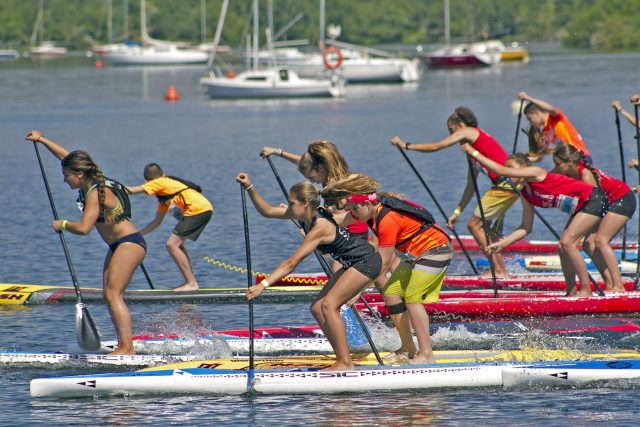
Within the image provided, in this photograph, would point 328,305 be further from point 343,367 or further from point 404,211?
point 404,211

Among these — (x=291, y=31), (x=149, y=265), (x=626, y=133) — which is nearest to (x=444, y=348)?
(x=149, y=265)

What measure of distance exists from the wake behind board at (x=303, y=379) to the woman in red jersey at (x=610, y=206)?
3192 millimetres

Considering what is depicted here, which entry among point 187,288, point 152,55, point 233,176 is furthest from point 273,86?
point 187,288

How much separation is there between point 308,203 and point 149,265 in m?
9.26

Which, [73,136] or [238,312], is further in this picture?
[73,136]

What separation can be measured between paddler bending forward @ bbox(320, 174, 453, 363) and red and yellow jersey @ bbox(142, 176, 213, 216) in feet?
16.8

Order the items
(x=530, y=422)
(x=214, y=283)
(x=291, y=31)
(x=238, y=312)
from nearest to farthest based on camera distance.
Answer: (x=530, y=422) < (x=238, y=312) < (x=214, y=283) < (x=291, y=31)

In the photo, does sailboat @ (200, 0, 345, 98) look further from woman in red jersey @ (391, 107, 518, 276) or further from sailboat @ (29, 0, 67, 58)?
sailboat @ (29, 0, 67, 58)

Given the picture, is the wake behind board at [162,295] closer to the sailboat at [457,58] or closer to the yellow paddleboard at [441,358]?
the yellow paddleboard at [441,358]

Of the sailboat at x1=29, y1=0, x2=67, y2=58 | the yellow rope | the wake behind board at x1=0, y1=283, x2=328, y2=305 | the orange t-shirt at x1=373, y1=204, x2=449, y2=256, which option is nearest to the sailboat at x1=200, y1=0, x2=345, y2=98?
the yellow rope

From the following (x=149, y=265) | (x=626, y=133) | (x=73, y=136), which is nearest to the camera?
(x=149, y=265)

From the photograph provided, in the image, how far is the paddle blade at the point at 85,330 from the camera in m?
12.5

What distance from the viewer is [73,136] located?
146 feet

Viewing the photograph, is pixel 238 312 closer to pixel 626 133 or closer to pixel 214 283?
pixel 214 283
